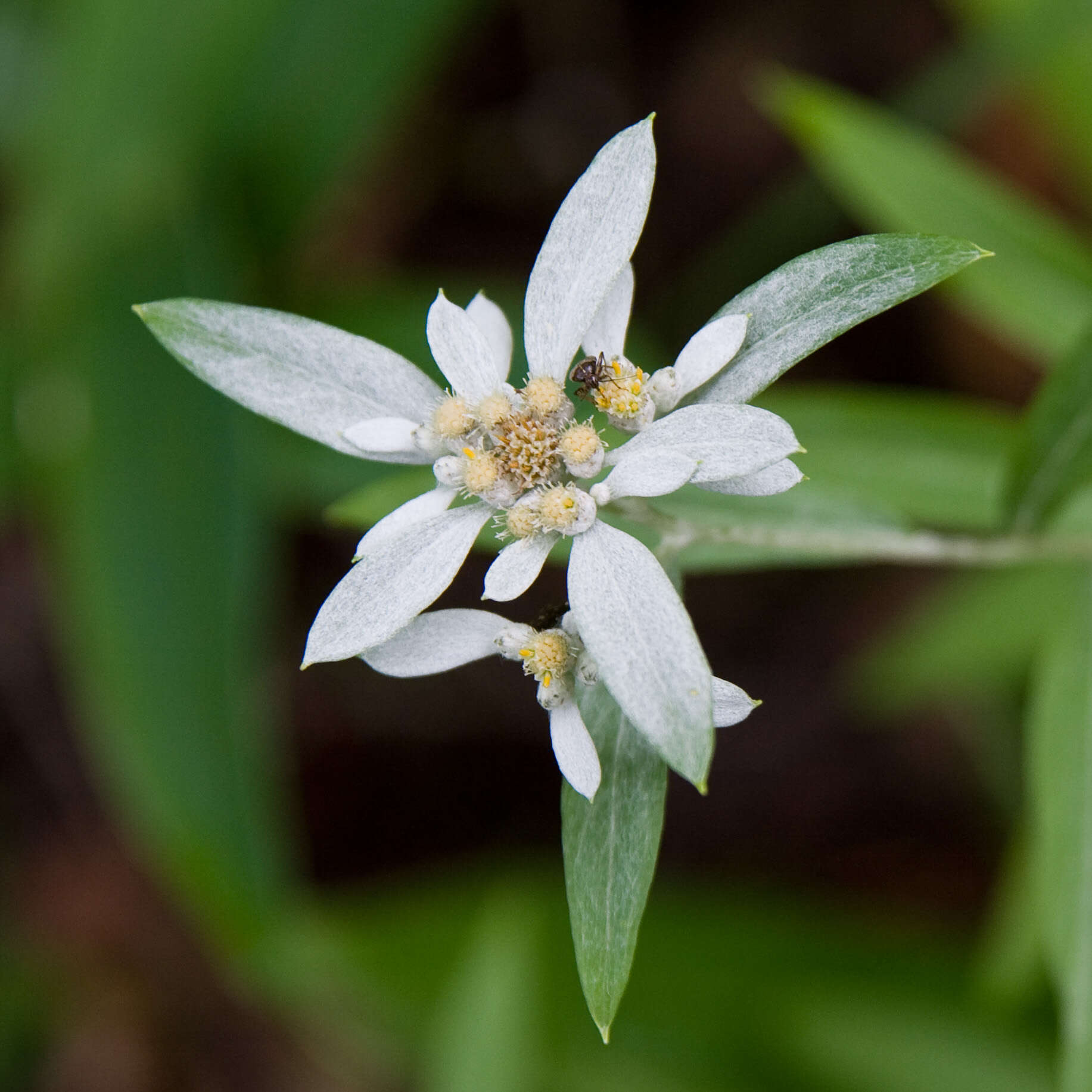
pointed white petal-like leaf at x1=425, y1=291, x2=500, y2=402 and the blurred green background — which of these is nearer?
pointed white petal-like leaf at x1=425, y1=291, x2=500, y2=402

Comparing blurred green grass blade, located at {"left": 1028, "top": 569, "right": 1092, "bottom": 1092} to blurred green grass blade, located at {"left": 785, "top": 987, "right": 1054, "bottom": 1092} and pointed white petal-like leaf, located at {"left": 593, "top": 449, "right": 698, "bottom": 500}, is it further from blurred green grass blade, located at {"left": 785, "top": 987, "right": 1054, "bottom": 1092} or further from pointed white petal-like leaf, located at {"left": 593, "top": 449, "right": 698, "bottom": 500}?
blurred green grass blade, located at {"left": 785, "top": 987, "right": 1054, "bottom": 1092}

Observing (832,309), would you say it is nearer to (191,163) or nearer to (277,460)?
(277,460)

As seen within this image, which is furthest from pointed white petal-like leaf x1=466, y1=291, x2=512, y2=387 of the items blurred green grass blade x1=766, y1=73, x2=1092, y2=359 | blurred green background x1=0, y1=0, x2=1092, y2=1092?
blurred green background x1=0, y1=0, x2=1092, y2=1092

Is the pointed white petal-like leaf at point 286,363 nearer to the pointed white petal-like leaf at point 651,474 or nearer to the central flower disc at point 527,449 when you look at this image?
the central flower disc at point 527,449

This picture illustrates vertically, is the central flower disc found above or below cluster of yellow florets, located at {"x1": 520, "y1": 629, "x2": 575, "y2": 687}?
above

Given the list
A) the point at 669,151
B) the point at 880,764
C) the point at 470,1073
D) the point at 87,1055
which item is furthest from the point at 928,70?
the point at 87,1055

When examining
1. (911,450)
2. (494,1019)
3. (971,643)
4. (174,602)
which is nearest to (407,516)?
(911,450)

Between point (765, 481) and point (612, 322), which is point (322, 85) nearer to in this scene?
point (612, 322)
